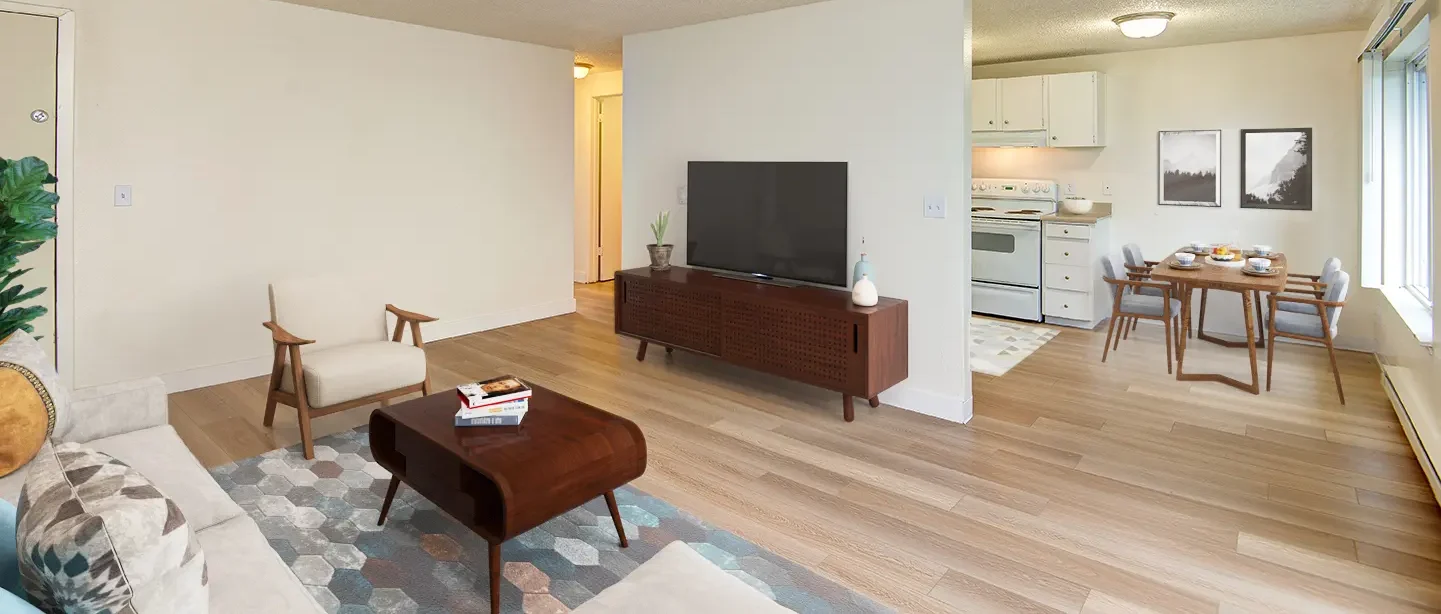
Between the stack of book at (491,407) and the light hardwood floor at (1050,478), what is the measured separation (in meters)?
0.74

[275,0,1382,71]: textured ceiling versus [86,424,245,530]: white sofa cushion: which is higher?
[275,0,1382,71]: textured ceiling

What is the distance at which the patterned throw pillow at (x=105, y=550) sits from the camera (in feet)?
3.81

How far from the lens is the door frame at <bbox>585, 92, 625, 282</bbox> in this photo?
863 centimetres

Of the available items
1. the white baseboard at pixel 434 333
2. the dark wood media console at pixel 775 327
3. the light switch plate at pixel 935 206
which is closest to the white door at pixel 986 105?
the light switch plate at pixel 935 206

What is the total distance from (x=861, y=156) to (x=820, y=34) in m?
0.80

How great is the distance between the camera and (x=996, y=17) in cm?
524

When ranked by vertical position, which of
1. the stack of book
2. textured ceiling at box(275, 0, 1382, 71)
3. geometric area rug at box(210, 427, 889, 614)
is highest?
textured ceiling at box(275, 0, 1382, 71)

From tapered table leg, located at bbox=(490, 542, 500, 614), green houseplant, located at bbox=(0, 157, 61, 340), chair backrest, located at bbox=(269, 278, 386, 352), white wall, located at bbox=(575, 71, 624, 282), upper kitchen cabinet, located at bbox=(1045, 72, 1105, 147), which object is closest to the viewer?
tapered table leg, located at bbox=(490, 542, 500, 614)

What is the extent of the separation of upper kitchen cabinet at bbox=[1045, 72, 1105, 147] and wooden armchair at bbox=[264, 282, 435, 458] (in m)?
5.59

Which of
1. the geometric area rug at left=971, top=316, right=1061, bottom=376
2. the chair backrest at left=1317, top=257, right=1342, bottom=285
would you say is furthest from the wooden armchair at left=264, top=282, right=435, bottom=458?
the chair backrest at left=1317, top=257, right=1342, bottom=285

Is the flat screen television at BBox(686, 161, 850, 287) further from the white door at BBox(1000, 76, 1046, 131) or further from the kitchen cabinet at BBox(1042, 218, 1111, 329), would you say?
the white door at BBox(1000, 76, 1046, 131)

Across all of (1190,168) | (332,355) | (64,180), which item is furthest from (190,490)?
(1190,168)

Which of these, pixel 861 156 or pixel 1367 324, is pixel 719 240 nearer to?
pixel 861 156

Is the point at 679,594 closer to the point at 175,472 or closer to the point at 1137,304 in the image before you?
the point at 175,472
